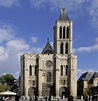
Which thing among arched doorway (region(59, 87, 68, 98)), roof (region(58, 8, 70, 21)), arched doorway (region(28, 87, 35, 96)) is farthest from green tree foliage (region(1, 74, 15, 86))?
roof (region(58, 8, 70, 21))

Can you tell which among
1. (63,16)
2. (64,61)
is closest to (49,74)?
(64,61)

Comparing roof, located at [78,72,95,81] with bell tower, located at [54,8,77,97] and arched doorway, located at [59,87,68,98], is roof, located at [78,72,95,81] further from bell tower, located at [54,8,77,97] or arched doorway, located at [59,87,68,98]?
bell tower, located at [54,8,77,97]

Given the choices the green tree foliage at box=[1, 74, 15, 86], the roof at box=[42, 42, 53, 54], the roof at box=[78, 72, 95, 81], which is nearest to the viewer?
the roof at box=[78, 72, 95, 81]

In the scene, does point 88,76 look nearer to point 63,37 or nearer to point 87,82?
point 87,82

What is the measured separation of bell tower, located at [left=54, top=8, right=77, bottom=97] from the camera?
366ft

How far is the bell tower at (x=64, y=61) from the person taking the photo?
11150 centimetres

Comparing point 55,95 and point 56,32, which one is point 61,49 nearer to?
point 56,32

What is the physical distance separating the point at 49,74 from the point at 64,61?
246 inches

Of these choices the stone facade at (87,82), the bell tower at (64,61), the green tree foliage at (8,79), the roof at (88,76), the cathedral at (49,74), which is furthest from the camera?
the green tree foliage at (8,79)

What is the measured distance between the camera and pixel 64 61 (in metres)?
115

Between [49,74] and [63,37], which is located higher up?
[63,37]

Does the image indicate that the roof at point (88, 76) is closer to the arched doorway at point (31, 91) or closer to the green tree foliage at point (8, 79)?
the arched doorway at point (31, 91)

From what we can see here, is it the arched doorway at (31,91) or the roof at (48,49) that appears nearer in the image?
the arched doorway at (31,91)

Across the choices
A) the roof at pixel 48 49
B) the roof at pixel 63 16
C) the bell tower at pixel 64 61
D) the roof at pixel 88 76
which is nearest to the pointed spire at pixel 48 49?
the roof at pixel 48 49
